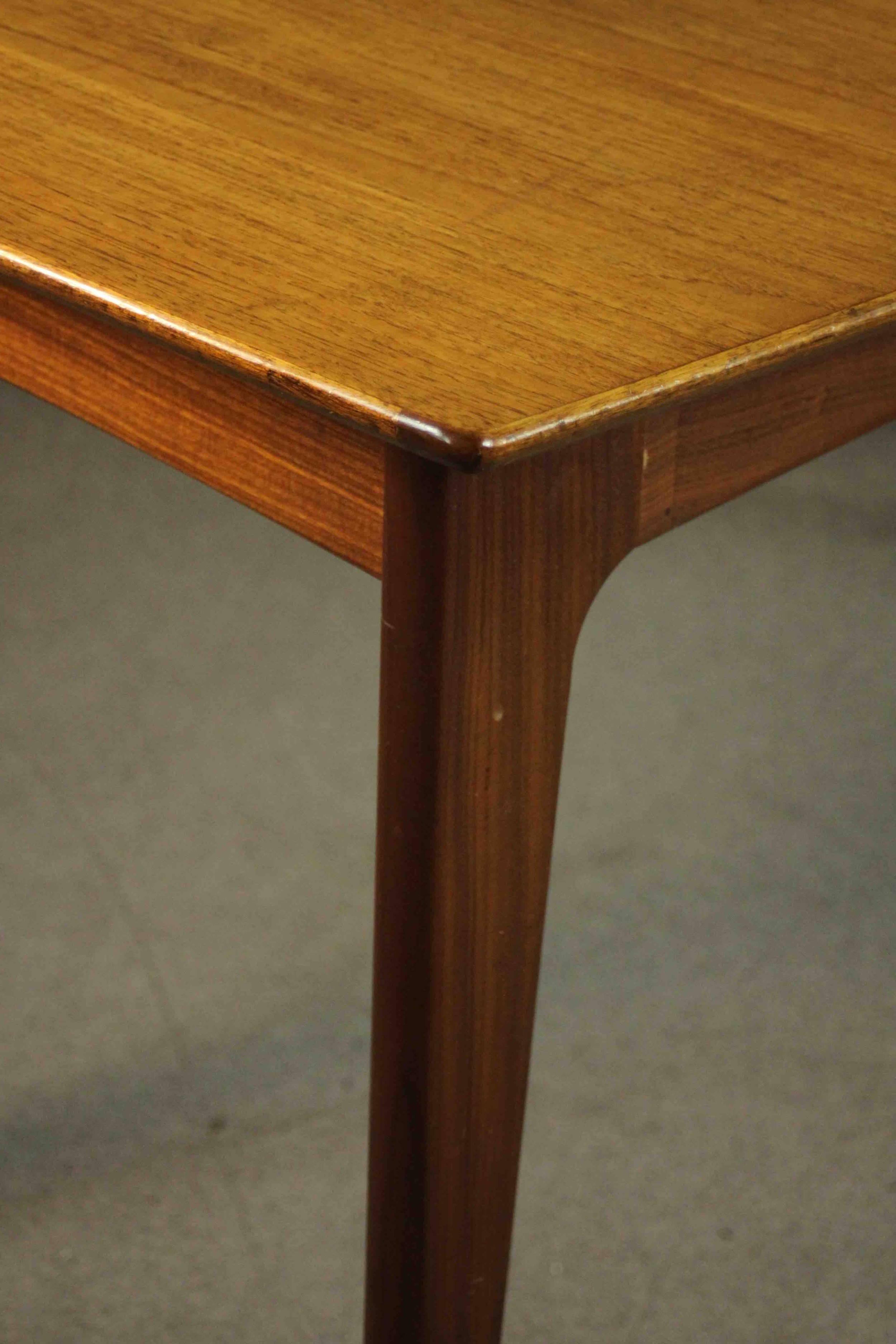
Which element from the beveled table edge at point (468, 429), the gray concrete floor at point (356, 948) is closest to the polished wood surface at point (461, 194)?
the beveled table edge at point (468, 429)

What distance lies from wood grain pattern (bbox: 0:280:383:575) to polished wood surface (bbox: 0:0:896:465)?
31 millimetres

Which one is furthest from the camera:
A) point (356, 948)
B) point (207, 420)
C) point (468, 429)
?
point (356, 948)

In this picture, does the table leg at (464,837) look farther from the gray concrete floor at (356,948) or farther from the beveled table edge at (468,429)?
the gray concrete floor at (356,948)

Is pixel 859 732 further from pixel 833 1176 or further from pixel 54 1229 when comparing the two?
pixel 54 1229

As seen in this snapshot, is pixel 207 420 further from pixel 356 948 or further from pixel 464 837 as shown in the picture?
pixel 356 948

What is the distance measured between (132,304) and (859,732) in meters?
1.02

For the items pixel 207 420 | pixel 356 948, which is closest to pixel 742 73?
pixel 207 420

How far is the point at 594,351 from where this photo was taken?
48 cm

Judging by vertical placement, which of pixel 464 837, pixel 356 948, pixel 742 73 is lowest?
pixel 356 948

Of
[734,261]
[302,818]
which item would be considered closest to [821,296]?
[734,261]

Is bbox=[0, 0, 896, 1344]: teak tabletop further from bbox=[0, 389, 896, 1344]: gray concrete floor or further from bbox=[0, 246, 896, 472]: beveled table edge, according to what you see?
bbox=[0, 389, 896, 1344]: gray concrete floor

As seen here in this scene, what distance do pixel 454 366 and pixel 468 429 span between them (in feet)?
0.16

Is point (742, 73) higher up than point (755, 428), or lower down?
higher up

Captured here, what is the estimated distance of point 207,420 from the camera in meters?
0.54
